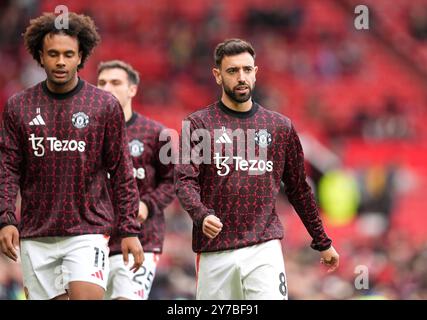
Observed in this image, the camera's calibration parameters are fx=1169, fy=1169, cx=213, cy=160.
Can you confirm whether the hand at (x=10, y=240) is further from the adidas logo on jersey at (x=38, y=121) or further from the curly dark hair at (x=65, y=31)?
the curly dark hair at (x=65, y=31)

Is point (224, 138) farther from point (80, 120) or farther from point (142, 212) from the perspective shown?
point (142, 212)

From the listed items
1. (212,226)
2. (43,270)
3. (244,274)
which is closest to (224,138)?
(212,226)

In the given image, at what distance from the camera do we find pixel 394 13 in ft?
81.7

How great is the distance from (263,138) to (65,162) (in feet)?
4.26

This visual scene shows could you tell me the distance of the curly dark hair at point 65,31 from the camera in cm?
730

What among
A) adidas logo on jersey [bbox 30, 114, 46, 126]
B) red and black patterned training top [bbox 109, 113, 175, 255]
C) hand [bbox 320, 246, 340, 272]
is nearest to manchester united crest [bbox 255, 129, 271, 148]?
hand [bbox 320, 246, 340, 272]

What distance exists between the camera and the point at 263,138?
7.59 m

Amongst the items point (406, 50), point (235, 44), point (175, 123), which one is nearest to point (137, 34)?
point (175, 123)

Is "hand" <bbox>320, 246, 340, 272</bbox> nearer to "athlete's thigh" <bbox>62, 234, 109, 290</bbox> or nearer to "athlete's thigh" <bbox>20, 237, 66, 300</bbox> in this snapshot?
"athlete's thigh" <bbox>62, 234, 109, 290</bbox>

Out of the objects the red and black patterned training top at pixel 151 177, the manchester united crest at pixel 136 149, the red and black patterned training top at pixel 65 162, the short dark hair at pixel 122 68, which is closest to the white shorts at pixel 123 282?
the red and black patterned training top at pixel 151 177

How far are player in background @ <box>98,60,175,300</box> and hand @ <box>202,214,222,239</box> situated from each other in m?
1.85

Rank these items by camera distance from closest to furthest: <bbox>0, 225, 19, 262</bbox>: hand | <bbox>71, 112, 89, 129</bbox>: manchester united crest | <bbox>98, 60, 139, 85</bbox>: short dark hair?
1. <bbox>0, 225, 19, 262</bbox>: hand
2. <bbox>71, 112, 89, 129</bbox>: manchester united crest
3. <bbox>98, 60, 139, 85</bbox>: short dark hair

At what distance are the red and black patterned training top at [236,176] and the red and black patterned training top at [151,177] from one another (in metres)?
1.59

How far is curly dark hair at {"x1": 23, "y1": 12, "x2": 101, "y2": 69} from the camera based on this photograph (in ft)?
24.0
